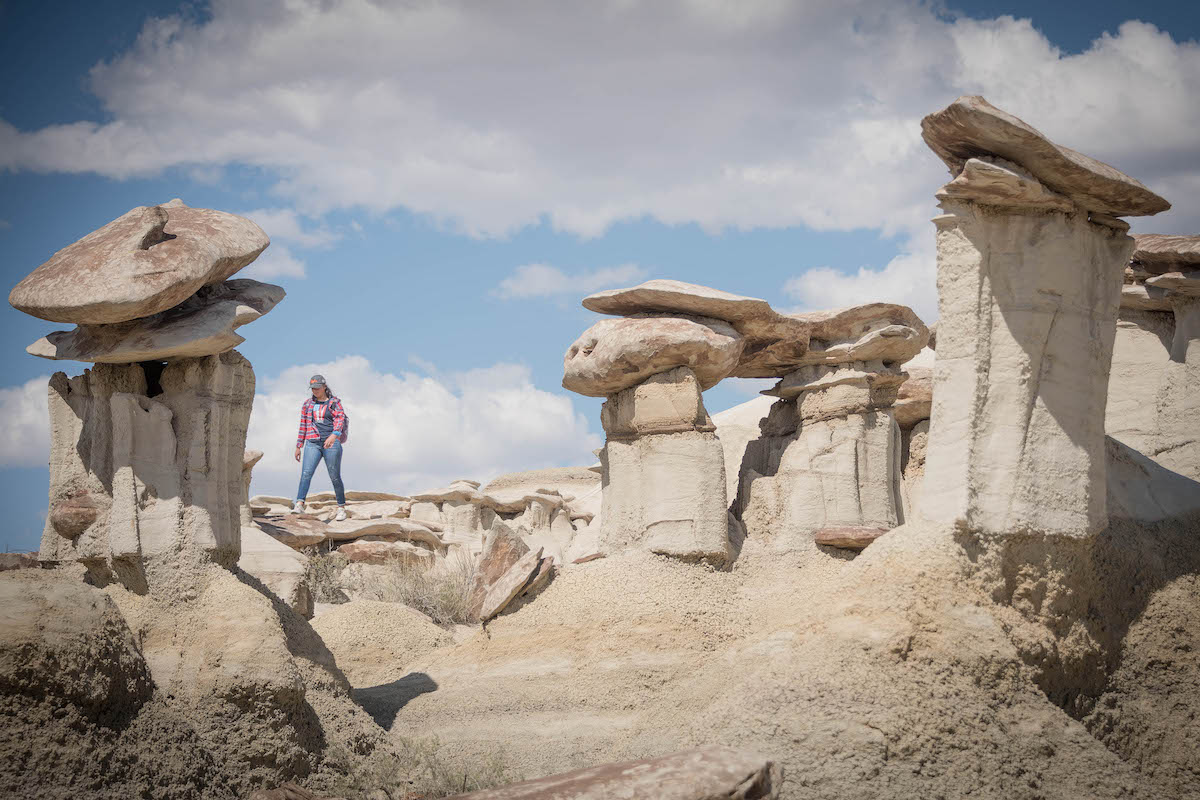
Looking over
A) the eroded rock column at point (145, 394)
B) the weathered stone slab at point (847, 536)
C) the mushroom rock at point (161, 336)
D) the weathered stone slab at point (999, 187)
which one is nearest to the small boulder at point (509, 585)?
the weathered stone slab at point (847, 536)

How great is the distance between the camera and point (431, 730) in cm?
653

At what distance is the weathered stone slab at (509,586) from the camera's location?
813cm

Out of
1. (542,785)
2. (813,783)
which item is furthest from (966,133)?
(542,785)

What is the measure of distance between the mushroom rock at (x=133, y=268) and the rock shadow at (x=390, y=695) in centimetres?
274

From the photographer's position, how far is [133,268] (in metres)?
5.50

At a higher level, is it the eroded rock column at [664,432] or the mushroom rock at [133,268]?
the mushroom rock at [133,268]

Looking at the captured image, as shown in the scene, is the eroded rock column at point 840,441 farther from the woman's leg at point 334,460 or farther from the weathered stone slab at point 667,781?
the woman's leg at point 334,460

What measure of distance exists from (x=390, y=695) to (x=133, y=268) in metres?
3.34

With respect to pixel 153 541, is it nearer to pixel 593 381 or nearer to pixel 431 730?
pixel 431 730

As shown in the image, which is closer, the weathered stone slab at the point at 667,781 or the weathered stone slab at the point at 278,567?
the weathered stone slab at the point at 667,781

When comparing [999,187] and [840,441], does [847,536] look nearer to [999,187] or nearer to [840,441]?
[840,441]

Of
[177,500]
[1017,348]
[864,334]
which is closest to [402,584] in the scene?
[864,334]

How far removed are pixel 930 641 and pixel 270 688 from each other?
10.4 ft

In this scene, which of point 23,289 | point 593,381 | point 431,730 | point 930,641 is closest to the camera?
point 930,641
